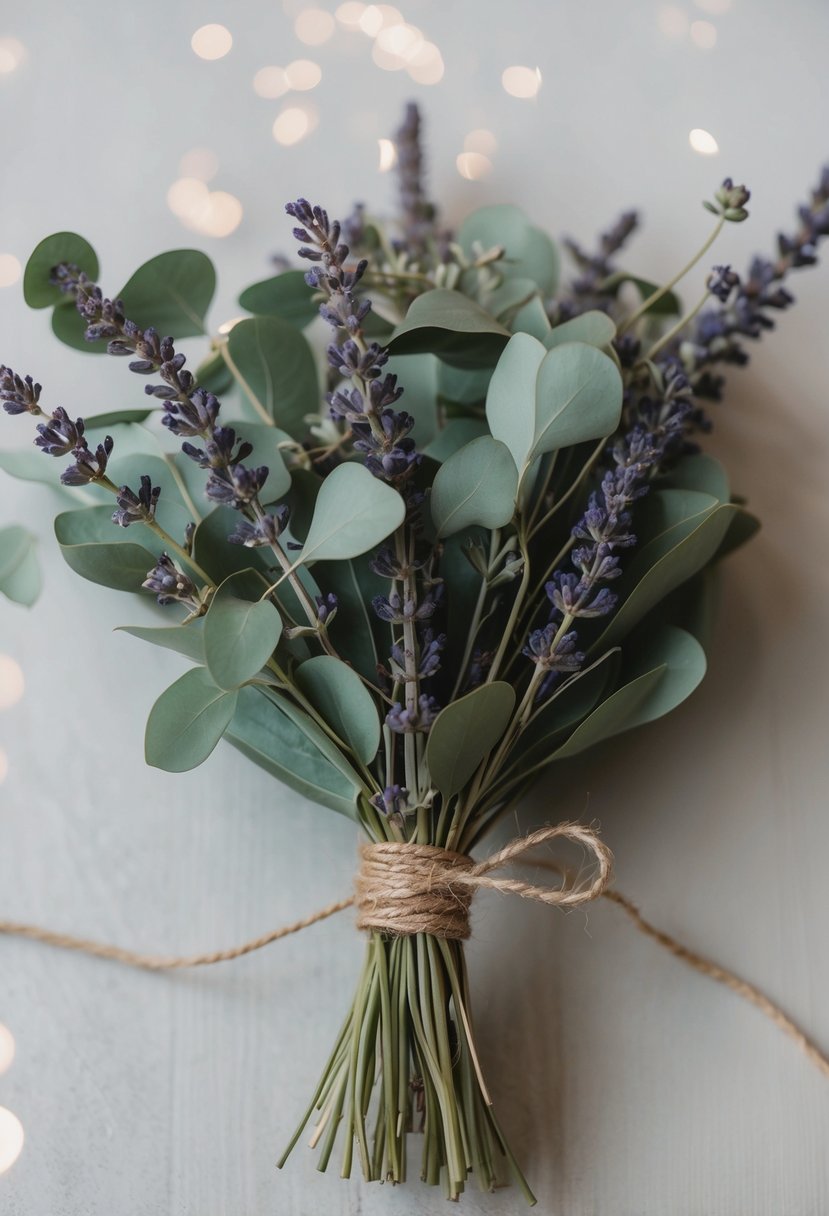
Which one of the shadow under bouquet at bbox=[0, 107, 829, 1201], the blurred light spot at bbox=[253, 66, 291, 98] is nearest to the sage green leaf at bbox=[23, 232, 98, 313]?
the shadow under bouquet at bbox=[0, 107, 829, 1201]

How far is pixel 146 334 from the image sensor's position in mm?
673

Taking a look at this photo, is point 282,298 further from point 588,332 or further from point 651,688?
point 651,688

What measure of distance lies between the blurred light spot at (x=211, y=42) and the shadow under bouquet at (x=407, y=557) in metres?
0.34

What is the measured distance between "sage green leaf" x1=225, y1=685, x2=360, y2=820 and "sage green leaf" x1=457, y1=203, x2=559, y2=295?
0.46 m

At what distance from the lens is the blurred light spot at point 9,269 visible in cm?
96

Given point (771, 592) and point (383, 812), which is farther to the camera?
point (771, 592)

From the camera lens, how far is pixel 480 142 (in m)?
1.05

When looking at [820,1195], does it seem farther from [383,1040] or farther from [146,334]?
[146,334]

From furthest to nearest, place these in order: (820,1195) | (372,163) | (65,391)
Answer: (372,163)
(65,391)
(820,1195)

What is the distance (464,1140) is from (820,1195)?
33 cm

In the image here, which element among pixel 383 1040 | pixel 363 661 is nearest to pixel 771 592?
pixel 363 661

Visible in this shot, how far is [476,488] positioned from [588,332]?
0.16 m

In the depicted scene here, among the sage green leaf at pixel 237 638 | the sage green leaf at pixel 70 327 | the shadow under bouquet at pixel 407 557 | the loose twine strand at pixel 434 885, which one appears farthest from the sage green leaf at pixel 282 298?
the loose twine strand at pixel 434 885

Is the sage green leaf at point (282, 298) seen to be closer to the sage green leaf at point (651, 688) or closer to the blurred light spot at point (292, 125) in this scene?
the blurred light spot at point (292, 125)
